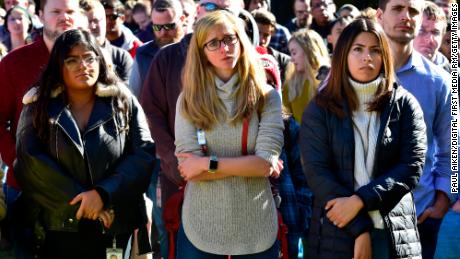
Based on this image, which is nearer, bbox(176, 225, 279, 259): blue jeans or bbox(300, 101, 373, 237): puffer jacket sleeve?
bbox(300, 101, 373, 237): puffer jacket sleeve

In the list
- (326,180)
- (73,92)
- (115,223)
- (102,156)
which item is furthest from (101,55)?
(326,180)

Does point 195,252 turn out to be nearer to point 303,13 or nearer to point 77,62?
point 77,62

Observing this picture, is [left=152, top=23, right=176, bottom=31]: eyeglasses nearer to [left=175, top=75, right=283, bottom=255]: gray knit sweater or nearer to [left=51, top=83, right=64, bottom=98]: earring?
[left=51, top=83, right=64, bottom=98]: earring

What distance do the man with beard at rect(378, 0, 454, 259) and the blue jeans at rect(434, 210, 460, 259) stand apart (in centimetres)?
108

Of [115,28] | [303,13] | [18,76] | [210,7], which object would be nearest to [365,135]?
[210,7]

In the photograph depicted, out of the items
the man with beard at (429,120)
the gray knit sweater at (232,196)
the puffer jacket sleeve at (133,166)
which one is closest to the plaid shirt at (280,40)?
the man with beard at (429,120)

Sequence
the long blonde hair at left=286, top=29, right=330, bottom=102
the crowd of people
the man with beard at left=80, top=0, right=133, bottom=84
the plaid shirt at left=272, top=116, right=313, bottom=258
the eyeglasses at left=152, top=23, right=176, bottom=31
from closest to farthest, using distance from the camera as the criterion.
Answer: the crowd of people
the plaid shirt at left=272, top=116, right=313, bottom=258
the man with beard at left=80, top=0, right=133, bottom=84
the eyeglasses at left=152, top=23, right=176, bottom=31
the long blonde hair at left=286, top=29, right=330, bottom=102

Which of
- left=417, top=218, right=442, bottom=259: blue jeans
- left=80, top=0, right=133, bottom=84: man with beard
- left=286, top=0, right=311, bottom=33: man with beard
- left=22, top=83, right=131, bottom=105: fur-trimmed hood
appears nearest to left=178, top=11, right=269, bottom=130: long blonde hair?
left=22, top=83, right=131, bottom=105: fur-trimmed hood

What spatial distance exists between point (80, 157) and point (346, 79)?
155cm

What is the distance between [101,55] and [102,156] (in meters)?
0.62

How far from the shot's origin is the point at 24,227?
541cm

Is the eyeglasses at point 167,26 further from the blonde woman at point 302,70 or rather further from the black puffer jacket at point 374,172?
the black puffer jacket at point 374,172

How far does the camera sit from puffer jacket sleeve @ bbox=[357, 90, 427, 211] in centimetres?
484

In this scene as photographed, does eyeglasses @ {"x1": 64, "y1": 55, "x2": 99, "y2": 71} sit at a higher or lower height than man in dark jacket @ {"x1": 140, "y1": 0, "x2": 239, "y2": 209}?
higher
